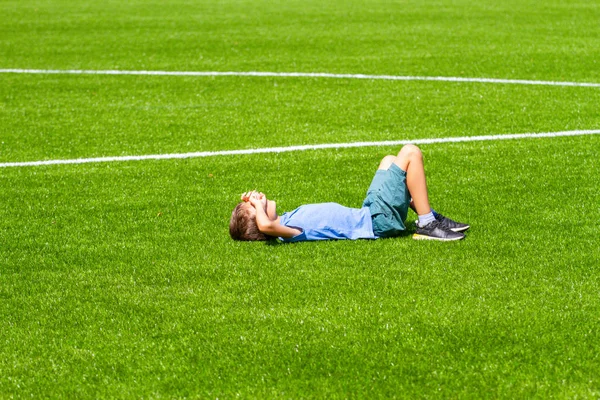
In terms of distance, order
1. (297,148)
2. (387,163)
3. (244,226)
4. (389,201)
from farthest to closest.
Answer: (297,148) < (387,163) < (389,201) < (244,226)

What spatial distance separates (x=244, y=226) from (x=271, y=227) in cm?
23

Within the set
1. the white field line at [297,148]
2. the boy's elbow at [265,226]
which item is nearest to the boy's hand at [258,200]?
the boy's elbow at [265,226]

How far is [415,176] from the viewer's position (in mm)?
6387

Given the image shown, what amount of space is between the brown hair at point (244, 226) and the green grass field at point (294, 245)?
0.08 metres

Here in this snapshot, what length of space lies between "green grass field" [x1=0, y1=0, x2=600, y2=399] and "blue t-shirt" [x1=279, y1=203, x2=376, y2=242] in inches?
5.6

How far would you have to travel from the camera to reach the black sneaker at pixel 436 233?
6.07m

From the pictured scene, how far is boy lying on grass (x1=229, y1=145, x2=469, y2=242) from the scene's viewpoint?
20.1ft

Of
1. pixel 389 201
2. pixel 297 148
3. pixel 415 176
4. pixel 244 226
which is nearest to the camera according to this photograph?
pixel 244 226

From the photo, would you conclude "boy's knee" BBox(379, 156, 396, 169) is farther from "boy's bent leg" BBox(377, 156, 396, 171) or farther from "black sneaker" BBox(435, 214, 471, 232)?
"black sneaker" BBox(435, 214, 471, 232)

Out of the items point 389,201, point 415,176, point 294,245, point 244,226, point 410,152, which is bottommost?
Answer: point 294,245

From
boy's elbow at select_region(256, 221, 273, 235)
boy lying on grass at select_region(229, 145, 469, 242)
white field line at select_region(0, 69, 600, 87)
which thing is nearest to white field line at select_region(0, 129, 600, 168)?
boy lying on grass at select_region(229, 145, 469, 242)

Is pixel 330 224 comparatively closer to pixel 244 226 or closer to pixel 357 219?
pixel 357 219

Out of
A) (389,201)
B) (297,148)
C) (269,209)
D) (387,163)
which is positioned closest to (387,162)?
(387,163)

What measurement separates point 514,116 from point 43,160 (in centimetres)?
502
